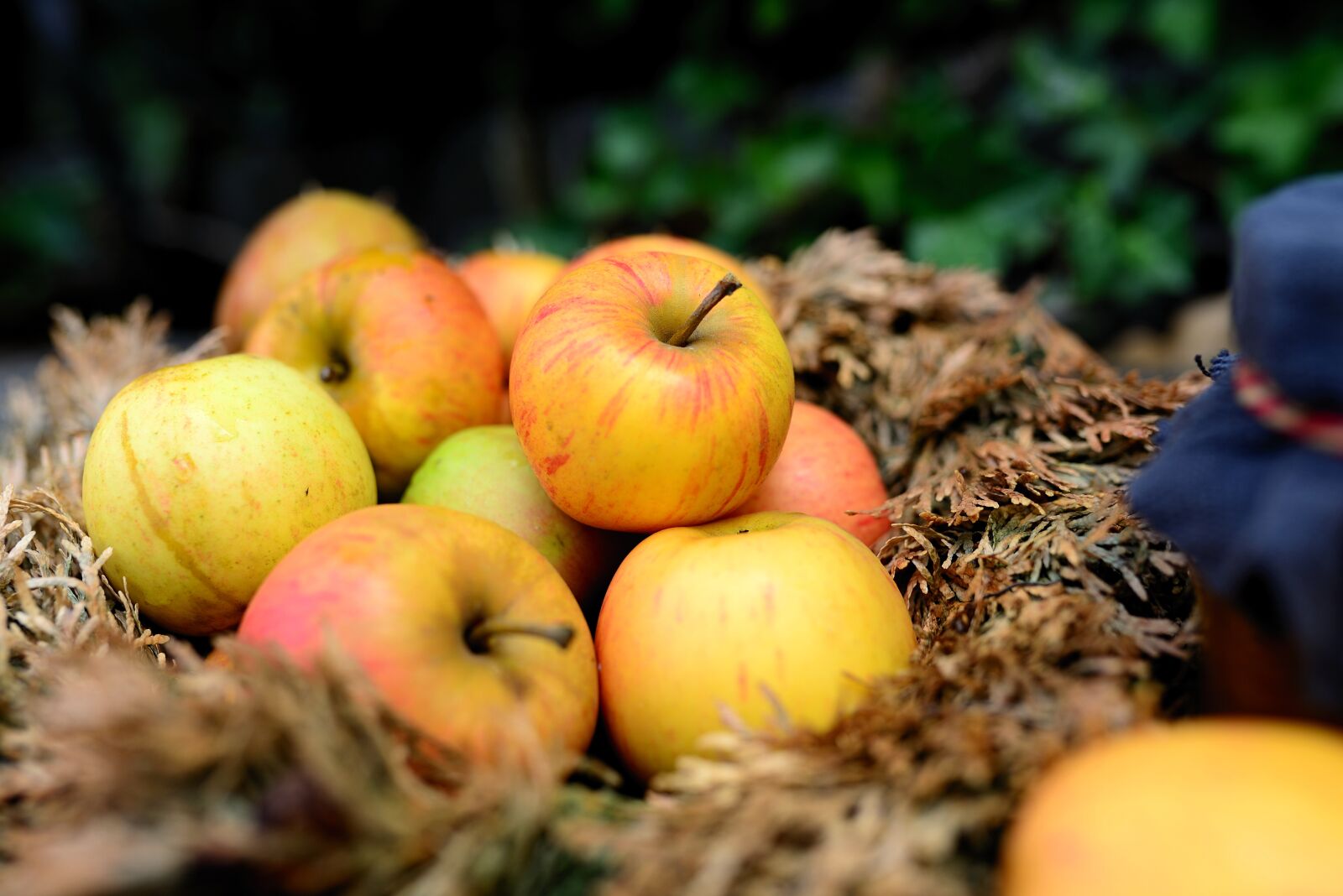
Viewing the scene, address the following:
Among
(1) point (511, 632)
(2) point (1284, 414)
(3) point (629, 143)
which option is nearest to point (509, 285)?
(1) point (511, 632)

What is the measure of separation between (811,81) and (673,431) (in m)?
2.67

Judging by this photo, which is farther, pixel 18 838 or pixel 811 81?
pixel 811 81

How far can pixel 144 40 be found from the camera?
4273mm

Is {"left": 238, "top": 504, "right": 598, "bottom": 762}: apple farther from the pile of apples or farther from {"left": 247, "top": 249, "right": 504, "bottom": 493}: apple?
{"left": 247, "top": 249, "right": 504, "bottom": 493}: apple

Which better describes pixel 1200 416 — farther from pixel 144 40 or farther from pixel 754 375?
pixel 144 40

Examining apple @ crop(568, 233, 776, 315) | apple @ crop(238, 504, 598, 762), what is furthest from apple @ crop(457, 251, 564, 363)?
apple @ crop(238, 504, 598, 762)

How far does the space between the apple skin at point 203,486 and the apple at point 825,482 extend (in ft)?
1.67

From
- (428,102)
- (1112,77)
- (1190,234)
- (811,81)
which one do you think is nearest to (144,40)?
(428,102)

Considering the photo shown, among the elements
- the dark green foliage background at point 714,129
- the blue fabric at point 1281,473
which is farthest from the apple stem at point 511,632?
the dark green foliage background at point 714,129

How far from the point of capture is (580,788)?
83 centimetres

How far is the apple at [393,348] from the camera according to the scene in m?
1.24

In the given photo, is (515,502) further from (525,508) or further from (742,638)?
(742,638)

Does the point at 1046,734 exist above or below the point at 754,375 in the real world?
below

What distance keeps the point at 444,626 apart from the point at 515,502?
322 mm
